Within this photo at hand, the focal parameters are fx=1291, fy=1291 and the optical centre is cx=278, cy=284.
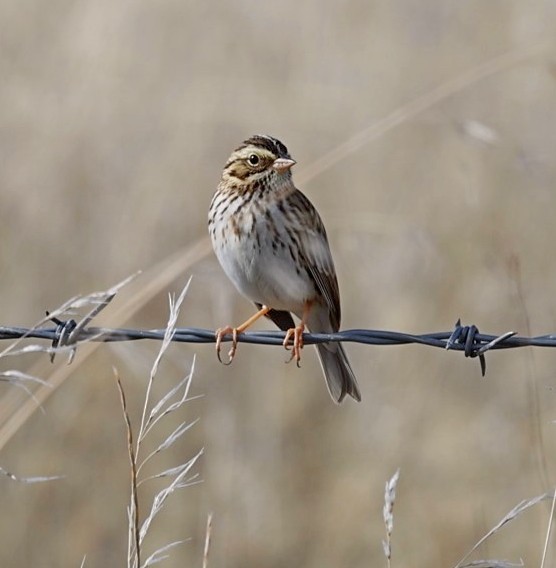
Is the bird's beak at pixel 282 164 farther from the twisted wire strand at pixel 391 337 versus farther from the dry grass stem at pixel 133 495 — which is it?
the dry grass stem at pixel 133 495

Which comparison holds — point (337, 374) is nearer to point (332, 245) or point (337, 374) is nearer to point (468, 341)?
point (468, 341)

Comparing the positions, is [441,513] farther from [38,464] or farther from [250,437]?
[38,464]

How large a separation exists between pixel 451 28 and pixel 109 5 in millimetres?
1877

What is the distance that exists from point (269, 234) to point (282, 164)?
0.22 meters

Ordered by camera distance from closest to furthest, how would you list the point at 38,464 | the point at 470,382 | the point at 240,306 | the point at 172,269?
the point at 172,269 < the point at 38,464 < the point at 470,382 < the point at 240,306

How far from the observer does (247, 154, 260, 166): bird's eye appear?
405cm

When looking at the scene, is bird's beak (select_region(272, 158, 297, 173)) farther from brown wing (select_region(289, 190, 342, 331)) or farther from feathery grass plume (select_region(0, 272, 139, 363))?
feathery grass plume (select_region(0, 272, 139, 363))

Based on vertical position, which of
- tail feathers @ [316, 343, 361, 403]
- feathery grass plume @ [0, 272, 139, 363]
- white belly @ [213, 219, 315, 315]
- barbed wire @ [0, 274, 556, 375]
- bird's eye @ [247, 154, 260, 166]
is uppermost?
bird's eye @ [247, 154, 260, 166]

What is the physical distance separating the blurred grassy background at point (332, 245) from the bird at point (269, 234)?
183 millimetres

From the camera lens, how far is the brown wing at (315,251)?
406 centimetres

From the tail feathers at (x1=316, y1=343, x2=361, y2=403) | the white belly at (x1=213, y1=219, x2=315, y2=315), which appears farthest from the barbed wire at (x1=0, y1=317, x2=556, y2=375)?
the tail feathers at (x1=316, y1=343, x2=361, y2=403)

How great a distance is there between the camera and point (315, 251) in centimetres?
409

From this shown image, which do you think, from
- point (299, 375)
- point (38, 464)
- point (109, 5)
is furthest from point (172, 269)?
point (109, 5)

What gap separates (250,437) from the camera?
210 inches
